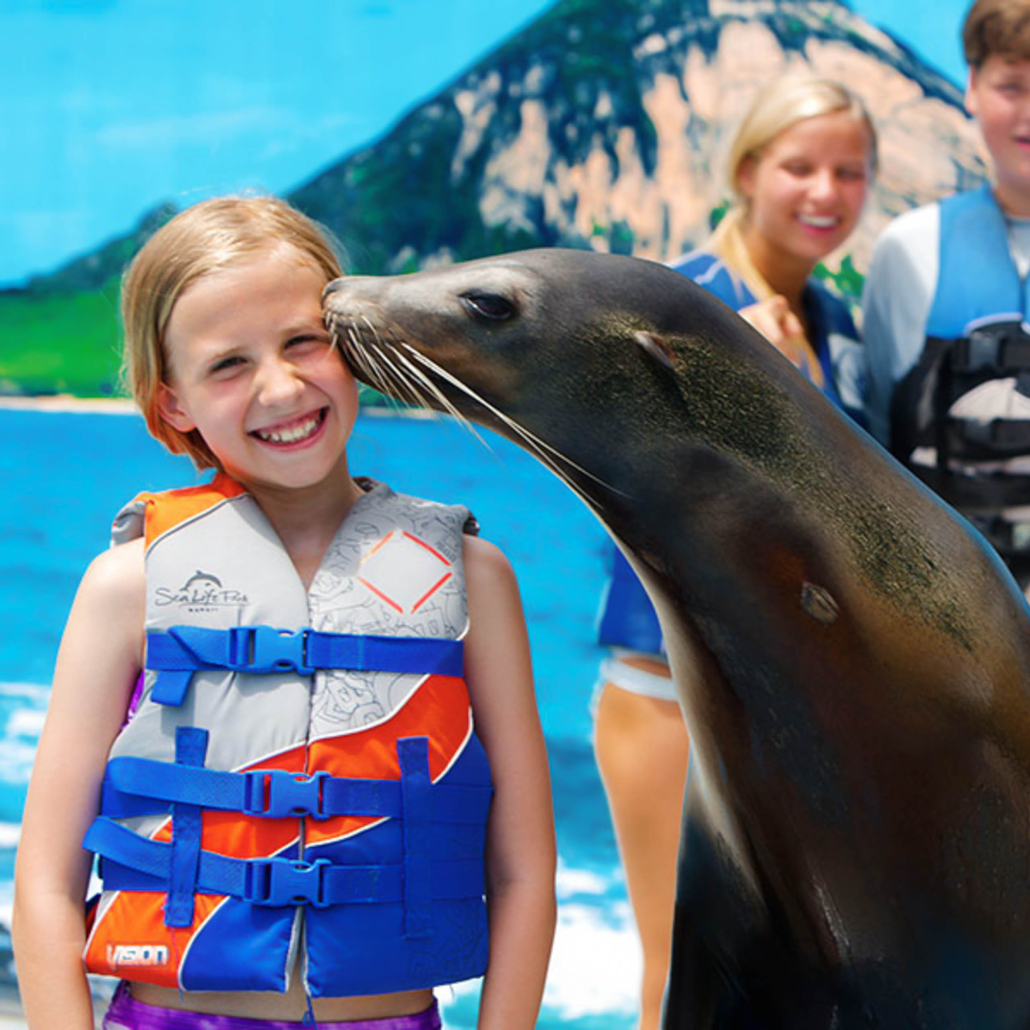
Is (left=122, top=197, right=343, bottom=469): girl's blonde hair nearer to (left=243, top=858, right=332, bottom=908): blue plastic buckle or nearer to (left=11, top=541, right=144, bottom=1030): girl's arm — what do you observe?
(left=11, top=541, right=144, bottom=1030): girl's arm

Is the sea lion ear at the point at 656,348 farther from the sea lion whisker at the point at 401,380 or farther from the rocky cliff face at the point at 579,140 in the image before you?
the rocky cliff face at the point at 579,140

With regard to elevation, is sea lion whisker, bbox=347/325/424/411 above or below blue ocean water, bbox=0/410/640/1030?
above

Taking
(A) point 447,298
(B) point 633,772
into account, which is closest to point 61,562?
(B) point 633,772

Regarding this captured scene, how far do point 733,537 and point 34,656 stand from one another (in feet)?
20.2

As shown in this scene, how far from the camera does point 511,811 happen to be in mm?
1464

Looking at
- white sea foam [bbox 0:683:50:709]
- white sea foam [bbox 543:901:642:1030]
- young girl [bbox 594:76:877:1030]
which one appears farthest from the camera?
white sea foam [bbox 0:683:50:709]

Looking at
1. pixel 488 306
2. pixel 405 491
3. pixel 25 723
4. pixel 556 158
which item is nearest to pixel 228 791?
pixel 488 306

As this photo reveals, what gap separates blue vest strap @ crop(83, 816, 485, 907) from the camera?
4.43ft

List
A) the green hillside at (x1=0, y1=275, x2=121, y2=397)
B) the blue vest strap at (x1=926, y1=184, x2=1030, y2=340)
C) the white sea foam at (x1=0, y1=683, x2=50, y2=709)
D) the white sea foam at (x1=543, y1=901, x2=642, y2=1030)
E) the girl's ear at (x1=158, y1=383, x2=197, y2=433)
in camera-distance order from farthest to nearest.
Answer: the green hillside at (x1=0, y1=275, x2=121, y2=397), the white sea foam at (x1=0, y1=683, x2=50, y2=709), the white sea foam at (x1=543, y1=901, x2=642, y2=1030), the blue vest strap at (x1=926, y1=184, x2=1030, y2=340), the girl's ear at (x1=158, y1=383, x2=197, y2=433)

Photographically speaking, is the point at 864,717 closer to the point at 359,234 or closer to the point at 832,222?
the point at 832,222

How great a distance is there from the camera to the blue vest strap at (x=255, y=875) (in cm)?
135

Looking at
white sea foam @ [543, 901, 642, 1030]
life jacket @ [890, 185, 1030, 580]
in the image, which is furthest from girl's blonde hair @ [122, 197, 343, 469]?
white sea foam @ [543, 901, 642, 1030]

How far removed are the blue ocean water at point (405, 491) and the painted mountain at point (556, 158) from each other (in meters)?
0.41

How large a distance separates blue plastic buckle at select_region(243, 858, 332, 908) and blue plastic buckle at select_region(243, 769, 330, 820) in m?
0.05
